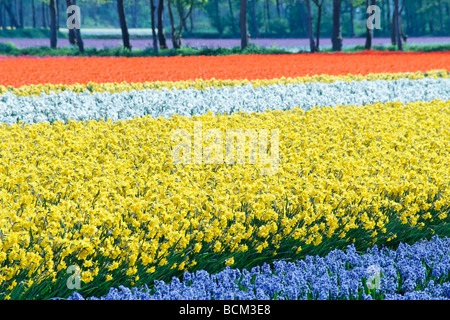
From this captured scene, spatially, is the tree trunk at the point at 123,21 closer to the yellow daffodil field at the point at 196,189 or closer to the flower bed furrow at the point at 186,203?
the yellow daffodil field at the point at 196,189

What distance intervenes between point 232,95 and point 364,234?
278 inches

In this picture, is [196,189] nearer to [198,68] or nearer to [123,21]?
[198,68]

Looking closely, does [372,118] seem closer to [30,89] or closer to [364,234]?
[364,234]

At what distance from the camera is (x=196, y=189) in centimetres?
563

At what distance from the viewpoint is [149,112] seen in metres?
10.8

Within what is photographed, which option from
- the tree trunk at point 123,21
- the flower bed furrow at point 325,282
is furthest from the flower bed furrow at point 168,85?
the tree trunk at point 123,21

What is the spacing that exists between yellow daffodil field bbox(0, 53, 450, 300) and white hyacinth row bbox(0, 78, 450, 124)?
0.21 ft

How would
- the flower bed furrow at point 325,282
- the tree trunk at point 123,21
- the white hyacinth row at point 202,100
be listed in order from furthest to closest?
the tree trunk at point 123,21 → the white hyacinth row at point 202,100 → the flower bed furrow at point 325,282

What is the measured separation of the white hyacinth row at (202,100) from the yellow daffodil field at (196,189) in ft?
0.21

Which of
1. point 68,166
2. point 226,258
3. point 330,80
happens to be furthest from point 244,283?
point 330,80

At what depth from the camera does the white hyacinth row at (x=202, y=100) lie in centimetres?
1002

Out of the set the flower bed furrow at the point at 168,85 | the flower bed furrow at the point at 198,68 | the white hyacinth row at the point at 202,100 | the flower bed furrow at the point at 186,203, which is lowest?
the flower bed furrow at the point at 186,203

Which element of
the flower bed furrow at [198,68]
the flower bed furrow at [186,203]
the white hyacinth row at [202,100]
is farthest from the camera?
the flower bed furrow at [198,68]

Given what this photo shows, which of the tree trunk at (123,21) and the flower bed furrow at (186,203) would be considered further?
the tree trunk at (123,21)
